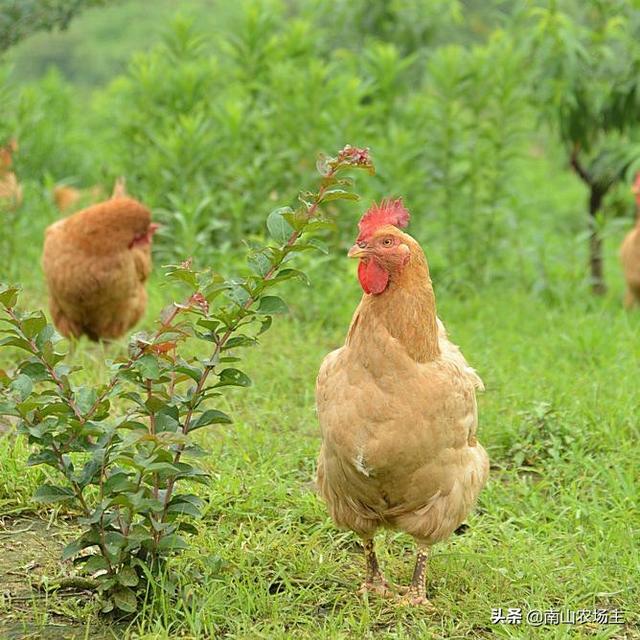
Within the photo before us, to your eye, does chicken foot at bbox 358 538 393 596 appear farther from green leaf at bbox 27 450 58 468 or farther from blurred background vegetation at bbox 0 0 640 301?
blurred background vegetation at bbox 0 0 640 301

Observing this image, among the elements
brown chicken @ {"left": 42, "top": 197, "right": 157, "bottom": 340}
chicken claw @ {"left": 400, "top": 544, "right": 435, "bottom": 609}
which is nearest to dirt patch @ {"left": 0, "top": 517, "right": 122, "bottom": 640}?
chicken claw @ {"left": 400, "top": 544, "right": 435, "bottom": 609}

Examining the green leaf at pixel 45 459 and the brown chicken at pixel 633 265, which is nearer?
the green leaf at pixel 45 459

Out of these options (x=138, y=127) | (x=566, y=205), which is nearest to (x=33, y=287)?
(x=138, y=127)

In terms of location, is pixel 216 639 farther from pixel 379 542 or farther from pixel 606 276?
pixel 606 276

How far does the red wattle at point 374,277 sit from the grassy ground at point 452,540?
108cm

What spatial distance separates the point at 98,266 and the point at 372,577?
2.85m

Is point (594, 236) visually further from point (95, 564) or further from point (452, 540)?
point (95, 564)

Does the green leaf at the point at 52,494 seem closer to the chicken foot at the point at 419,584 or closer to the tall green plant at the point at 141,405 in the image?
the tall green plant at the point at 141,405

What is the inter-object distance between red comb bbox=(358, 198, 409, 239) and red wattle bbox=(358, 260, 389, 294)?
0.32 ft

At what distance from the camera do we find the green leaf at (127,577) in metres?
3.26

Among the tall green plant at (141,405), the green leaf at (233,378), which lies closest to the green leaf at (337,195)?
the tall green plant at (141,405)

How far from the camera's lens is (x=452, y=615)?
3516 mm

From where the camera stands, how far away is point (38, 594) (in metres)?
3.48

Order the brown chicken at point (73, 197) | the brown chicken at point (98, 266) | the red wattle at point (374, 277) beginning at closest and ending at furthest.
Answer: the red wattle at point (374, 277) → the brown chicken at point (98, 266) → the brown chicken at point (73, 197)
